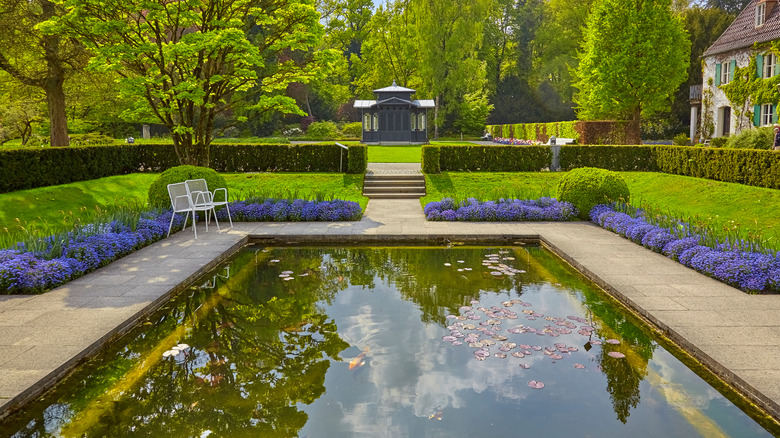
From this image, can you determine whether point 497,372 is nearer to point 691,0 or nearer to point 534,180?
point 534,180

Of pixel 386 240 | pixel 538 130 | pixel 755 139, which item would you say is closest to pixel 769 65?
pixel 755 139

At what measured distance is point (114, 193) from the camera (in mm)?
16859

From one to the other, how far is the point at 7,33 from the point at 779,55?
3048 centimetres

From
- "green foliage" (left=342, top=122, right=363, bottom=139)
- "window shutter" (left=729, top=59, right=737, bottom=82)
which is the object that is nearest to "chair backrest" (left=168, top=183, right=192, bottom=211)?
"window shutter" (left=729, top=59, right=737, bottom=82)

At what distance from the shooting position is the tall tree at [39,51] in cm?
1825

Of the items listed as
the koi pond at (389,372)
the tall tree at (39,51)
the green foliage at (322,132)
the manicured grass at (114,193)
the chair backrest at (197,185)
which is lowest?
the koi pond at (389,372)

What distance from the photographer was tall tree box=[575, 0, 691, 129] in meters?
29.8

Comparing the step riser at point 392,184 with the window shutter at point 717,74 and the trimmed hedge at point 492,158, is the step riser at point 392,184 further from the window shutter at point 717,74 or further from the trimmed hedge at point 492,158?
the window shutter at point 717,74

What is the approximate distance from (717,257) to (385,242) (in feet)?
18.9

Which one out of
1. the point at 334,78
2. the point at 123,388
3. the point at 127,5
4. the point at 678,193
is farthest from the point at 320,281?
the point at 334,78

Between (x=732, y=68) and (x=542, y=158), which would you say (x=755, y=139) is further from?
(x=732, y=68)

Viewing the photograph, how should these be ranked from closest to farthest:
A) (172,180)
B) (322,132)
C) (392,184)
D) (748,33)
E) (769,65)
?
1. (172,180)
2. (392,184)
3. (769,65)
4. (748,33)
5. (322,132)

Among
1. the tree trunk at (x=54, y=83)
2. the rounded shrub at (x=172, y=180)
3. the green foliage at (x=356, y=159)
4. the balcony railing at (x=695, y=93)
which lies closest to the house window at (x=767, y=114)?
the balcony railing at (x=695, y=93)

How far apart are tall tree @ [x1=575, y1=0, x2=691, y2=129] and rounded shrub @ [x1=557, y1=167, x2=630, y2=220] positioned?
18.6m
